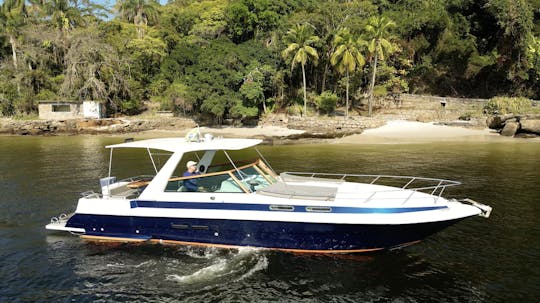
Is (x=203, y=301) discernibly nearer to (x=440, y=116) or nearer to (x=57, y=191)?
(x=57, y=191)

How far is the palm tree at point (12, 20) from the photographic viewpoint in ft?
176

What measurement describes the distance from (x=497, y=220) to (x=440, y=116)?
35.2m

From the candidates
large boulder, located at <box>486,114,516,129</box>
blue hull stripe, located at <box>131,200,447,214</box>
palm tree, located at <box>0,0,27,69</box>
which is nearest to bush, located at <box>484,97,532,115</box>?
large boulder, located at <box>486,114,516,129</box>

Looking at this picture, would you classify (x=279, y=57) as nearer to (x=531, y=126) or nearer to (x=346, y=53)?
(x=346, y=53)

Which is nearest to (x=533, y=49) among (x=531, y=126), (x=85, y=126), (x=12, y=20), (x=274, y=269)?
(x=531, y=126)

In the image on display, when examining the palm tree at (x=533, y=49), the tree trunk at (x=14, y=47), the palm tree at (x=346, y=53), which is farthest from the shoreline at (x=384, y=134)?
the tree trunk at (x=14, y=47)

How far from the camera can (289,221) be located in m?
8.52

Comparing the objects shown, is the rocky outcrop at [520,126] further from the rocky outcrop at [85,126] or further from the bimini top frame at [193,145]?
the rocky outcrop at [85,126]

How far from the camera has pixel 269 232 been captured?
8.82 m

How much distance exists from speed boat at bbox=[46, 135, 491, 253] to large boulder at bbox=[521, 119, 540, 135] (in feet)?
99.7

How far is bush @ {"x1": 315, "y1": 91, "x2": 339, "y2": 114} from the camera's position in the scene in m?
45.6

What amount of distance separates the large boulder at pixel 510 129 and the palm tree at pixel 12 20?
198 feet

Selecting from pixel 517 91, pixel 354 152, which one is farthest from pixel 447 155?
pixel 517 91

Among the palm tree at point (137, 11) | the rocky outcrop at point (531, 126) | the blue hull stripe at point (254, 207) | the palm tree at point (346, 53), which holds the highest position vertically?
the palm tree at point (137, 11)
